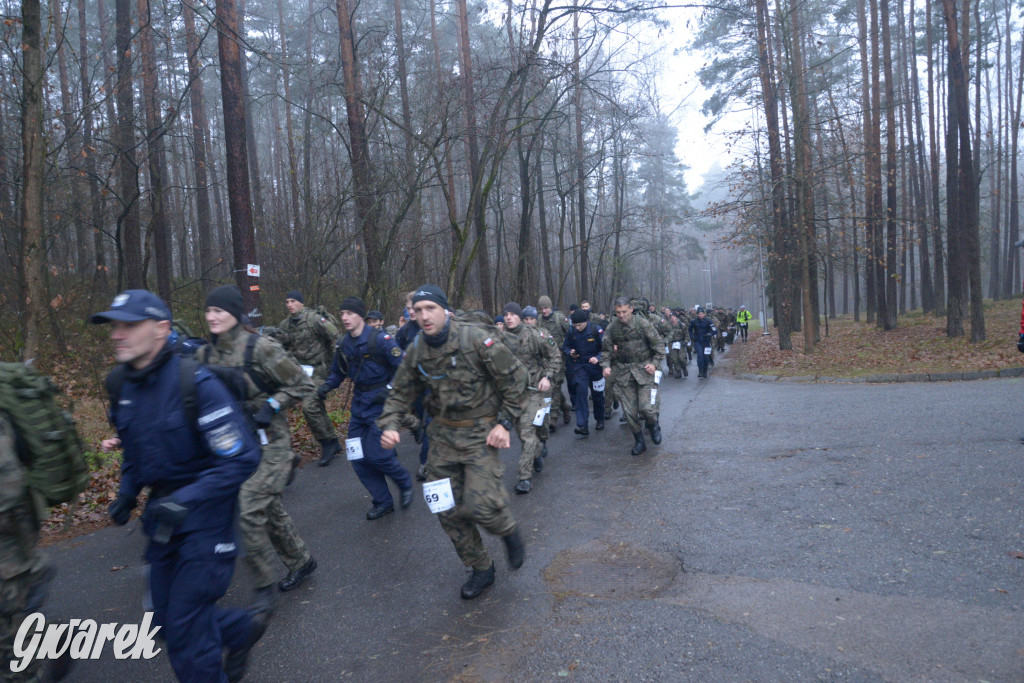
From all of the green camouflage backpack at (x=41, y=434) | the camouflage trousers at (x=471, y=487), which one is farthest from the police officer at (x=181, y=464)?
the camouflage trousers at (x=471, y=487)

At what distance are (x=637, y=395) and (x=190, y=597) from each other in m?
6.94

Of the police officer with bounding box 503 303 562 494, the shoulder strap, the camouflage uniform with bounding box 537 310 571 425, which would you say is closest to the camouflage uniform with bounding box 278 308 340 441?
the police officer with bounding box 503 303 562 494

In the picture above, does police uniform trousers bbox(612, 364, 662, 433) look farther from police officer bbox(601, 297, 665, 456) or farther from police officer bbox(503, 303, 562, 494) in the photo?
police officer bbox(503, 303, 562, 494)

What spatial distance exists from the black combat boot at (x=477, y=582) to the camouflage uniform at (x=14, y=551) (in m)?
2.34

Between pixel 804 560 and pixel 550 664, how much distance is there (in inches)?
85.9

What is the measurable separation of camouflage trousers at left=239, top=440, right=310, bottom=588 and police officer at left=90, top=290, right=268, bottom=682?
101 centimetres

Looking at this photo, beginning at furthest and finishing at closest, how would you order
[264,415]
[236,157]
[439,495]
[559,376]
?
[236,157], [559,376], [264,415], [439,495]

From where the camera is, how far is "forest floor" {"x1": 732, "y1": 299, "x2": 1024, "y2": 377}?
52.0 feet

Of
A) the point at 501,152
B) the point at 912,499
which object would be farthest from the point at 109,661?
the point at 501,152

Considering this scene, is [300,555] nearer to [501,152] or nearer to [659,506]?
[659,506]

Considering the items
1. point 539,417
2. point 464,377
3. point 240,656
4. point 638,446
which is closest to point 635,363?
point 638,446

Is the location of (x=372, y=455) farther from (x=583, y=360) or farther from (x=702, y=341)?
(x=702, y=341)

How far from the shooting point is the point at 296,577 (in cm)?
504

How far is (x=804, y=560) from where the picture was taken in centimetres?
489
